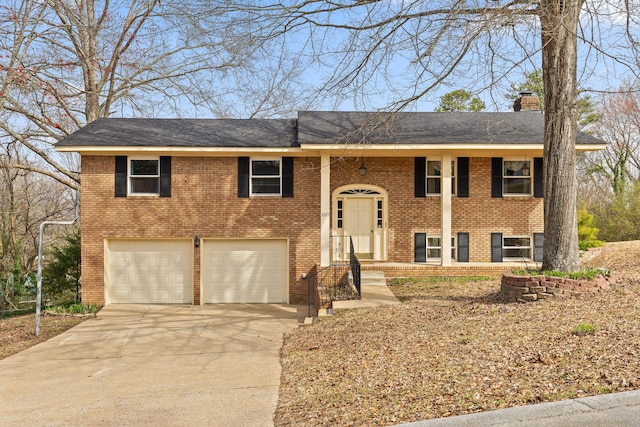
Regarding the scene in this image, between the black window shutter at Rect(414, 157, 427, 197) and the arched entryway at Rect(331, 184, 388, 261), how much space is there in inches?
39.4

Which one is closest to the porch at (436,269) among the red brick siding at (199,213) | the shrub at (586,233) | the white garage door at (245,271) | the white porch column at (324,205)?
the white porch column at (324,205)

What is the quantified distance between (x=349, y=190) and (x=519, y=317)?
Answer: 901 cm

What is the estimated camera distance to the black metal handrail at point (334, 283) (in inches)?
501

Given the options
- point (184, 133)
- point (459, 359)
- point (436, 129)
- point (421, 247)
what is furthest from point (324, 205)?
point (459, 359)

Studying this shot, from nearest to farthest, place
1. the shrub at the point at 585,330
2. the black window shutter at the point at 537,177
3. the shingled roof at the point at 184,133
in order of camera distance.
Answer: the shrub at the point at 585,330, the shingled roof at the point at 184,133, the black window shutter at the point at 537,177

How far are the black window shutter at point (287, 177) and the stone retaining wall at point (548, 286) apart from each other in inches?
301

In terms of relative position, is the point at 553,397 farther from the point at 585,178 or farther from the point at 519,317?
the point at 585,178

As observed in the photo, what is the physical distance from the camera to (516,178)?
1667cm

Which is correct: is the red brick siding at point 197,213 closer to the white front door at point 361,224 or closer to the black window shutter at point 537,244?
the white front door at point 361,224

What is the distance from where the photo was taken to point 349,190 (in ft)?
54.7

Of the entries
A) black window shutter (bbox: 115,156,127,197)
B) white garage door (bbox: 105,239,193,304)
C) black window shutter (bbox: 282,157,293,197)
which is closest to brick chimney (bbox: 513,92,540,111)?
black window shutter (bbox: 282,157,293,197)

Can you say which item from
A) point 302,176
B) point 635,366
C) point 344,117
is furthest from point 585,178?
point 635,366

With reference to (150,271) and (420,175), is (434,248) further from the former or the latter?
(150,271)

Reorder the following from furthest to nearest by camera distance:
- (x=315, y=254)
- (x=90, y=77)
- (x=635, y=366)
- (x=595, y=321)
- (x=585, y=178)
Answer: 1. (x=585, y=178)
2. (x=90, y=77)
3. (x=315, y=254)
4. (x=595, y=321)
5. (x=635, y=366)
